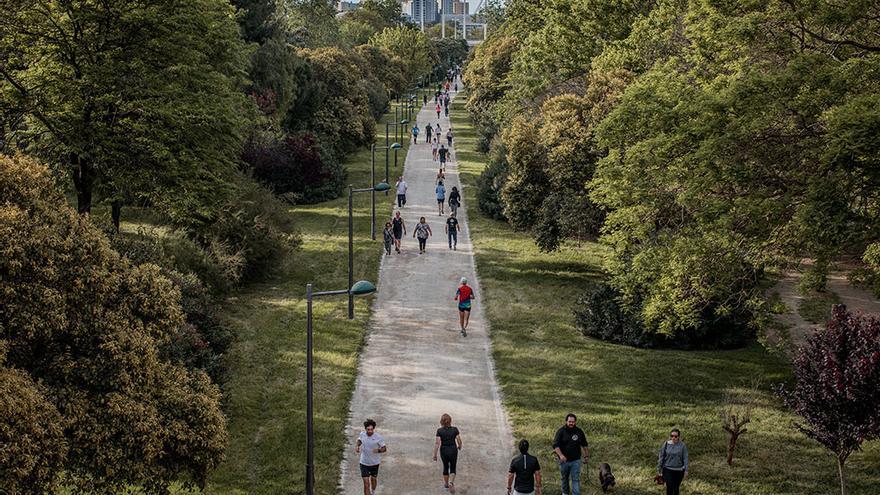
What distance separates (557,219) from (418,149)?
3749 centimetres

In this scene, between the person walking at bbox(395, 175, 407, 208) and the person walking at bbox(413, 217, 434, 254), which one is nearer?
the person walking at bbox(413, 217, 434, 254)

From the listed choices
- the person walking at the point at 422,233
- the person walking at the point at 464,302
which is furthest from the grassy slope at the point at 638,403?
the person walking at the point at 422,233

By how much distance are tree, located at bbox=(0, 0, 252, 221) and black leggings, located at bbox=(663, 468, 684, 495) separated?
1493 cm

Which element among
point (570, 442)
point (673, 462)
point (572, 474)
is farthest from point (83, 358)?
point (673, 462)

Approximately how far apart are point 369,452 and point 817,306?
56.6 ft

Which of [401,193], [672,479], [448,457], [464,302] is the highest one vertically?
[401,193]

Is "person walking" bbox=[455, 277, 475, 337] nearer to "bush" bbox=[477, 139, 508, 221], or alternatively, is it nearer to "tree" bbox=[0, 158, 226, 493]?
"tree" bbox=[0, 158, 226, 493]

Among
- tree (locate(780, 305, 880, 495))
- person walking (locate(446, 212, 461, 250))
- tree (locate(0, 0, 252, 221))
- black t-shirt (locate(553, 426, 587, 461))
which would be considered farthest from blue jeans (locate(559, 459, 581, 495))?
person walking (locate(446, 212, 461, 250))

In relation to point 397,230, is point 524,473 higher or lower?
lower

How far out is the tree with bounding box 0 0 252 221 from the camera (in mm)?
22570

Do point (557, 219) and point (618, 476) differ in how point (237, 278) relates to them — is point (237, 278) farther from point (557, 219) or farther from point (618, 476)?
point (618, 476)

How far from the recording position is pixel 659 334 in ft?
75.7

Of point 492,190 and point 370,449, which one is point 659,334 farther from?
point 492,190

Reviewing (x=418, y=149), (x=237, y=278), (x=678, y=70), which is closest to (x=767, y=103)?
(x=678, y=70)
